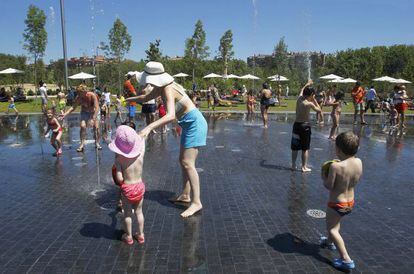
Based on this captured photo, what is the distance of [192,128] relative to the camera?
4.91 metres

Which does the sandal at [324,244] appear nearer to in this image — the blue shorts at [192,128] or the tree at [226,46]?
the blue shorts at [192,128]

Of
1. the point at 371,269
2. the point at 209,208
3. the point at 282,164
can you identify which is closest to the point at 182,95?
the point at 209,208

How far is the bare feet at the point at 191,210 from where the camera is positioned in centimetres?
502

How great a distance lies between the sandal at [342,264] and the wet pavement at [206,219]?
7cm

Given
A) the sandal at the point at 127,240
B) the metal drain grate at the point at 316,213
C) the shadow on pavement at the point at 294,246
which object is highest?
the sandal at the point at 127,240

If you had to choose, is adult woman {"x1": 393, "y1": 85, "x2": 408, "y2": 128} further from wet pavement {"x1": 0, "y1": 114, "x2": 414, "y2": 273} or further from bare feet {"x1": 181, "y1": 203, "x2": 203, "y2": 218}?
bare feet {"x1": 181, "y1": 203, "x2": 203, "y2": 218}

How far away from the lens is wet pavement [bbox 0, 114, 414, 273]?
3818 mm

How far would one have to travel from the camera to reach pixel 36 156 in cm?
916

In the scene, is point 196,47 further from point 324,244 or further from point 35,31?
point 324,244

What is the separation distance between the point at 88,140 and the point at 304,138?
7266mm

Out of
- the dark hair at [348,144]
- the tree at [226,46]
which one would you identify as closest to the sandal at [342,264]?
the dark hair at [348,144]

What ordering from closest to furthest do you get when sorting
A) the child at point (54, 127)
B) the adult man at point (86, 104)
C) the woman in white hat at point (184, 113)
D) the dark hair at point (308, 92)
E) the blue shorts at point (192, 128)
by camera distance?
1. the woman in white hat at point (184, 113)
2. the blue shorts at point (192, 128)
3. the dark hair at point (308, 92)
4. the adult man at point (86, 104)
5. the child at point (54, 127)

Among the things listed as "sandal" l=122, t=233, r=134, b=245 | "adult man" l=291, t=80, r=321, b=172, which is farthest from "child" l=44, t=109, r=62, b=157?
"adult man" l=291, t=80, r=321, b=172

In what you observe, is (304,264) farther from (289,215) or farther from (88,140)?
(88,140)
